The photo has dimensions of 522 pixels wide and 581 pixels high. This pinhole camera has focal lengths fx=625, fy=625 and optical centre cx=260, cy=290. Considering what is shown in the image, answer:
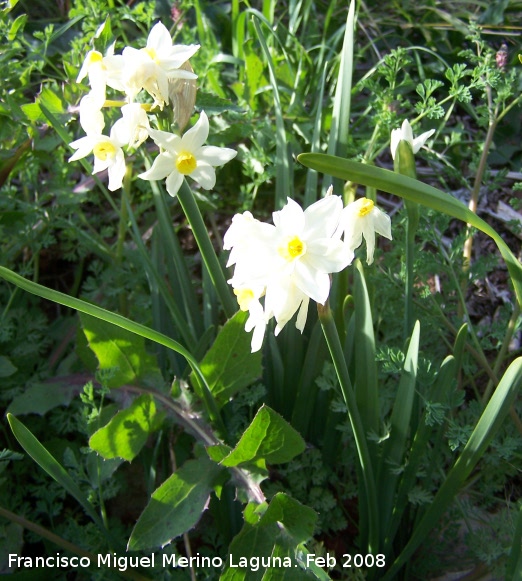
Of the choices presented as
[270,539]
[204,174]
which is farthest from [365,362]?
[204,174]

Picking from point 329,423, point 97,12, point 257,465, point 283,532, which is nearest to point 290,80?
point 97,12

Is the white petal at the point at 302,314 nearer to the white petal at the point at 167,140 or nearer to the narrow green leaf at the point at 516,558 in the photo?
the white petal at the point at 167,140

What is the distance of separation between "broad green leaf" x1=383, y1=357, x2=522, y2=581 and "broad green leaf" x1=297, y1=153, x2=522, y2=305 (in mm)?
193

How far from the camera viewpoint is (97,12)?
1.62 meters

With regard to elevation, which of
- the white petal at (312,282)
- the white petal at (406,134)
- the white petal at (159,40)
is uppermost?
the white petal at (159,40)

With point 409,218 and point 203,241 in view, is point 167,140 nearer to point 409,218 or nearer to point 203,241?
point 203,241

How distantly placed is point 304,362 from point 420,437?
1.02 ft

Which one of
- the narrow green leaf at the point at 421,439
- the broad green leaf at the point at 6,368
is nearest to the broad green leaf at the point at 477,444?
the narrow green leaf at the point at 421,439

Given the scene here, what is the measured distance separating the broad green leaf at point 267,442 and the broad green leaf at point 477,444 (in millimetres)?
264

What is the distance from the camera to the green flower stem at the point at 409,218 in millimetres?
1074

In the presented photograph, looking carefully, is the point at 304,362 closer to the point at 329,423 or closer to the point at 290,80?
the point at 329,423

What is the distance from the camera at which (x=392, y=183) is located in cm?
83

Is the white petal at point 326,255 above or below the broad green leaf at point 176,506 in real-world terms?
above

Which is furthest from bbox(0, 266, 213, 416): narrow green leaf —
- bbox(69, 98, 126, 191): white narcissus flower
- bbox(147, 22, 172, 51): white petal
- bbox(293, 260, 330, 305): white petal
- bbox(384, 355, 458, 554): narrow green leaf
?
bbox(384, 355, 458, 554): narrow green leaf
